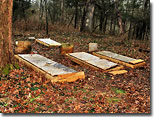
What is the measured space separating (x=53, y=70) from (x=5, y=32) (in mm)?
1951

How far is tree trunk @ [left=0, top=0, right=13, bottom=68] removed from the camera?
555 cm

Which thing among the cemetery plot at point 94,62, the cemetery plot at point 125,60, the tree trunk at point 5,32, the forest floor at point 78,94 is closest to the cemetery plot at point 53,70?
the forest floor at point 78,94

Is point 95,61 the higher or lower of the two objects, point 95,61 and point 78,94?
the higher

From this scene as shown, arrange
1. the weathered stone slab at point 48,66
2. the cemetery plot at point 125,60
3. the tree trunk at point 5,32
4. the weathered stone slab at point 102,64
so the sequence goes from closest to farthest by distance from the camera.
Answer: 1. the tree trunk at point 5,32
2. the weathered stone slab at point 48,66
3. the weathered stone slab at point 102,64
4. the cemetery plot at point 125,60

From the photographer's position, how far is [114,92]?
18.0ft

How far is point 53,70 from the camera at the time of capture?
6.05m

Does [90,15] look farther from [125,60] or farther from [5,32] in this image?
[5,32]

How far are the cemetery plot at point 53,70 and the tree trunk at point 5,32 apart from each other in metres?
0.99

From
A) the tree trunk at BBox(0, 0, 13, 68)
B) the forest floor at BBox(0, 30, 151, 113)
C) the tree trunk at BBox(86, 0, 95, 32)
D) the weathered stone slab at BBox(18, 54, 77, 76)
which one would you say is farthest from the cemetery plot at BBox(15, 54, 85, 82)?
the tree trunk at BBox(86, 0, 95, 32)

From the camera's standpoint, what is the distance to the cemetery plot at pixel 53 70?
5.68 meters

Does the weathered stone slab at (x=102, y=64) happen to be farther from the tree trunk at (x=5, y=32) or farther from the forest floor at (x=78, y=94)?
the tree trunk at (x=5, y=32)

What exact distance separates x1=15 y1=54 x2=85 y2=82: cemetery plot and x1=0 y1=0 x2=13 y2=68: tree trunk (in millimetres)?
995

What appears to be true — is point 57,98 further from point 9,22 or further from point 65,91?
point 9,22

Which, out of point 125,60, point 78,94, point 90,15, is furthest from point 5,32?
point 90,15
